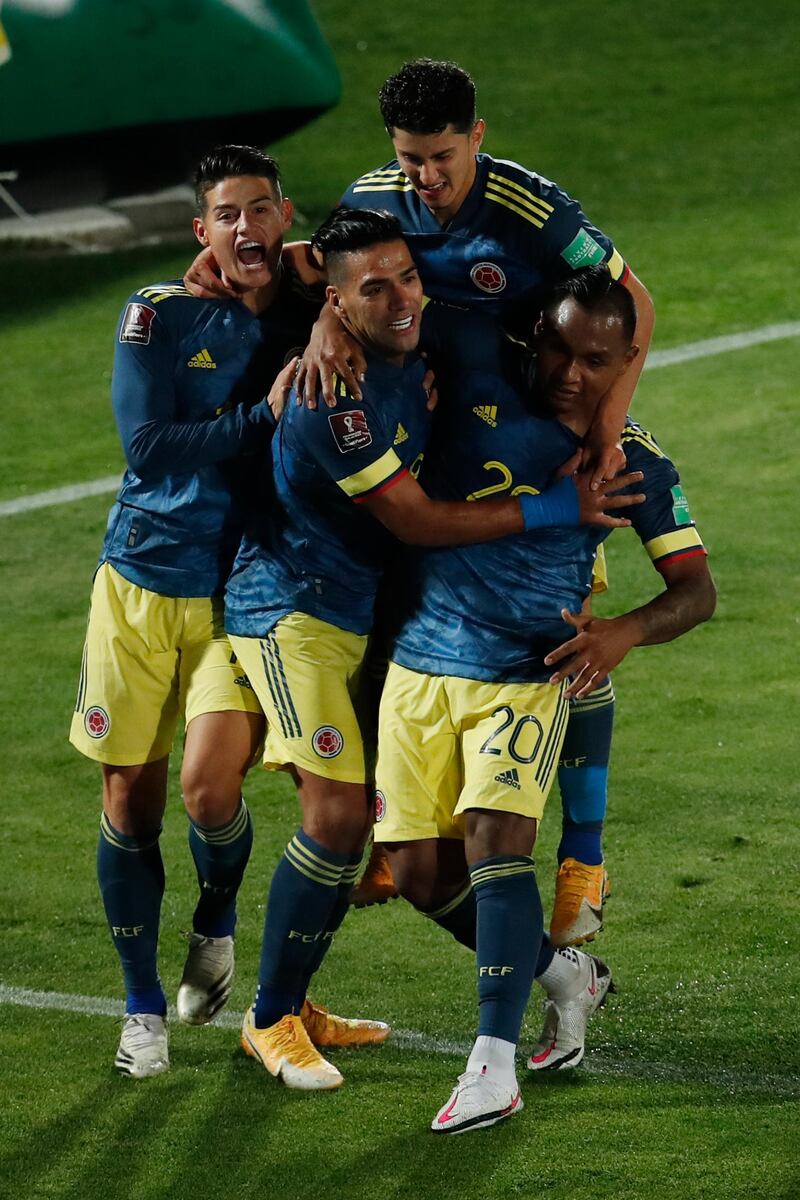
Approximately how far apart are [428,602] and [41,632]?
151 inches

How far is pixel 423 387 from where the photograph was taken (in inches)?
166

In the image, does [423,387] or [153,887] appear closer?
[423,387]

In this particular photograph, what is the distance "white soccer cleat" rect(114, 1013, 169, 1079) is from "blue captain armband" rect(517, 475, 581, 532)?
160 cm

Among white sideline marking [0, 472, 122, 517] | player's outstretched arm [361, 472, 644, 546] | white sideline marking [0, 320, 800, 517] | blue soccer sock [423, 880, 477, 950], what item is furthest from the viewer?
white sideline marking [0, 320, 800, 517]

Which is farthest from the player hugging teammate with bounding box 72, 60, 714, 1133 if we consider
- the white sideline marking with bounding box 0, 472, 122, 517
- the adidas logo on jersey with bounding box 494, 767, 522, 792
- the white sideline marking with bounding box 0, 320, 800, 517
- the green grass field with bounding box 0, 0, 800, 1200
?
the white sideline marking with bounding box 0, 320, 800, 517

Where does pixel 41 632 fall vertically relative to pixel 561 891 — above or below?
below

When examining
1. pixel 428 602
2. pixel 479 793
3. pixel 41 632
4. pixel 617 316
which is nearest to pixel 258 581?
pixel 428 602

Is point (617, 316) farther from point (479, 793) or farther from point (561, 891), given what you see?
point (561, 891)

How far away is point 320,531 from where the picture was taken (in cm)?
432

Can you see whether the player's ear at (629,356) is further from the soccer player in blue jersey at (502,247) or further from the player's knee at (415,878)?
the player's knee at (415,878)

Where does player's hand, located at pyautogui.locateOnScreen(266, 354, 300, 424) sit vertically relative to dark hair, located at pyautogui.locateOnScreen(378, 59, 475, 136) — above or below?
below

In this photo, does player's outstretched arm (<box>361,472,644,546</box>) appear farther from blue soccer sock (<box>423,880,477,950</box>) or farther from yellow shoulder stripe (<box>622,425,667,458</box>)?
blue soccer sock (<box>423,880,477,950</box>)

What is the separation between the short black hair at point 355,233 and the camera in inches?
161

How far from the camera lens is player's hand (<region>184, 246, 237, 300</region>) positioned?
14.5 ft
